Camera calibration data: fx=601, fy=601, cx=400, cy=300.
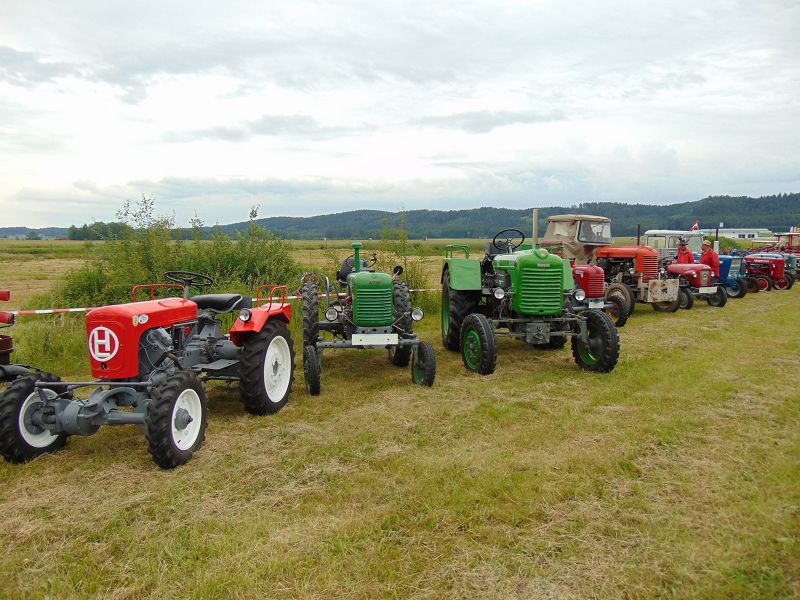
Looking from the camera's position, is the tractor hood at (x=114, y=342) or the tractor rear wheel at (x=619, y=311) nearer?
the tractor hood at (x=114, y=342)

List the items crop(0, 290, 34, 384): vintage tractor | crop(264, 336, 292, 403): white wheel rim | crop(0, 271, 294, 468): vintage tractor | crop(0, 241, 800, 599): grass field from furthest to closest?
crop(264, 336, 292, 403): white wheel rim → crop(0, 290, 34, 384): vintage tractor → crop(0, 271, 294, 468): vintage tractor → crop(0, 241, 800, 599): grass field

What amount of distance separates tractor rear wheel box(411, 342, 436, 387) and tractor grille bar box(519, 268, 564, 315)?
1390mm

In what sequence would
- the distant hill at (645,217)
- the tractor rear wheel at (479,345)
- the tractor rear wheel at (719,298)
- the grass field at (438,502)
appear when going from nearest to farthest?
1. the grass field at (438,502)
2. the tractor rear wheel at (479,345)
3. the tractor rear wheel at (719,298)
4. the distant hill at (645,217)

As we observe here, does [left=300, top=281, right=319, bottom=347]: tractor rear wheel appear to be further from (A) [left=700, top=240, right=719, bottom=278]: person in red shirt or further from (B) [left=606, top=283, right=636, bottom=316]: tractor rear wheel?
(A) [left=700, top=240, right=719, bottom=278]: person in red shirt

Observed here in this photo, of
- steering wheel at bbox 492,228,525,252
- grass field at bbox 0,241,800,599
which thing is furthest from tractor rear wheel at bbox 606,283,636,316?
grass field at bbox 0,241,800,599

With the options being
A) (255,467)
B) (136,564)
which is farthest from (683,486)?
(136,564)

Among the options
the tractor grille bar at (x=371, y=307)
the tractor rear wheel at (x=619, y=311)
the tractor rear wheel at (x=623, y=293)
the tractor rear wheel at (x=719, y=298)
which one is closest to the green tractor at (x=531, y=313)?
the tractor grille bar at (x=371, y=307)

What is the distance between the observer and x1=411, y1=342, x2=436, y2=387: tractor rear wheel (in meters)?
6.08

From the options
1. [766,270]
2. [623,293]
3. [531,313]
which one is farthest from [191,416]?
[766,270]

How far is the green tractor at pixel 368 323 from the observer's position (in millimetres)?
6090

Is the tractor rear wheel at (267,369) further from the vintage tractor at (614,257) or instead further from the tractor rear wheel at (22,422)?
the vintage tractor at (614,257)

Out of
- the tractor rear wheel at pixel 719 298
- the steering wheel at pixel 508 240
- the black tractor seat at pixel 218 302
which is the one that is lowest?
the tractor rear wheel at pixel 719 298

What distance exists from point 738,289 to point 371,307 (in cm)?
1148

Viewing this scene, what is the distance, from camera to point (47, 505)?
3484mm
